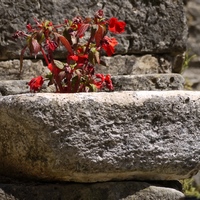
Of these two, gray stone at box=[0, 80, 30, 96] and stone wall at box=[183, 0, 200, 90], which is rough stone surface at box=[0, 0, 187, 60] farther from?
stone wall at box=[183, 0, 200, 90]

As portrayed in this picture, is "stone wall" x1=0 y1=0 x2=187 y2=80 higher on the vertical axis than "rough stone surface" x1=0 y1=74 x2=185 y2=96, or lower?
higher

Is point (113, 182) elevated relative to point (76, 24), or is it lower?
lower

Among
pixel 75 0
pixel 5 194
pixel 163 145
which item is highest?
pixel 75 0

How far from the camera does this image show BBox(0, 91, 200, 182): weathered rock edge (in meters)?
2.24

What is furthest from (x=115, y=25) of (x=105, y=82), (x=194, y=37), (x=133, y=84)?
(x=194, y=37)

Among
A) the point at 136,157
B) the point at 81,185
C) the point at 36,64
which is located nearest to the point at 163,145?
the point at 136,157

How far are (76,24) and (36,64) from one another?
0.50 meters

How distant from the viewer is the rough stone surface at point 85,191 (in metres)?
2.29

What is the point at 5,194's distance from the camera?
89.7 inches

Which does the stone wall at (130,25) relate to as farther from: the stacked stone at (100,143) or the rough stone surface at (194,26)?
the rough stone surface at (194,26)

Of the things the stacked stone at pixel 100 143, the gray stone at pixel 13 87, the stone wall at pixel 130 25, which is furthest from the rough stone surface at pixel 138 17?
the stacked stone at pixel 100 143

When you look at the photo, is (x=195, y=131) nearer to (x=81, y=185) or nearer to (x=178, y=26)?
(x=81, y=185)

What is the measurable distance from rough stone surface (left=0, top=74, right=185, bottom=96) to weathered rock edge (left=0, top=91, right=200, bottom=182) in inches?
20.9

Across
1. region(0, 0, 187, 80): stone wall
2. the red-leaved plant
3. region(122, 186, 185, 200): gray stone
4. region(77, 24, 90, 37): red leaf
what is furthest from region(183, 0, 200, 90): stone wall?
region(122, 186, 185, 200): gray stone
